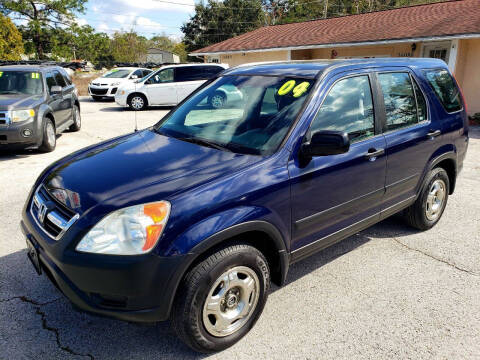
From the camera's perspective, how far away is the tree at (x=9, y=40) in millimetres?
33281

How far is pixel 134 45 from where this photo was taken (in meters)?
67.8

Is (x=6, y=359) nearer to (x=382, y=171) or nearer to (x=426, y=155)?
(x=382, y=171)

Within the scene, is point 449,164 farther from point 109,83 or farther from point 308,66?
point 109,83

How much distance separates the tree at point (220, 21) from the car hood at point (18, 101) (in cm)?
4503

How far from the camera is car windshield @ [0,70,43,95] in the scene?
8.12 meters

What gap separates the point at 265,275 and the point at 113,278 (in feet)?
3.41

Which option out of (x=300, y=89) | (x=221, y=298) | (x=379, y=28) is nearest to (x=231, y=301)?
(x=221, y=298)

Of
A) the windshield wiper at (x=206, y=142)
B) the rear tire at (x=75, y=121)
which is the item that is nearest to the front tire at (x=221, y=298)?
the windshield wiper at (x=206, y=142)

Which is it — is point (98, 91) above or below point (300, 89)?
below

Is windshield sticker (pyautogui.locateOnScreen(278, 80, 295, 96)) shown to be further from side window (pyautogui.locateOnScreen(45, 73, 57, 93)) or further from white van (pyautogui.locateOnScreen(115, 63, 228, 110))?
white van (pyautogui.locateOnScreen(115, 63, 228, 110))

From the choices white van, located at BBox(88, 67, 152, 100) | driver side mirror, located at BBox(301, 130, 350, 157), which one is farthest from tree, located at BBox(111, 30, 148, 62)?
driver side mirror, located at BBox(301, 130, 350, 157)

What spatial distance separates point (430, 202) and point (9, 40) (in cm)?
3918

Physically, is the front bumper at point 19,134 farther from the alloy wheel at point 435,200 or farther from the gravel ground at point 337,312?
the alloy wheel at point 435,200

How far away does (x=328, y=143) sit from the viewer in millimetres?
2596
